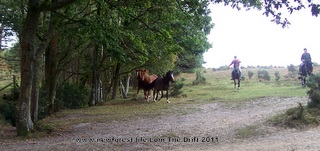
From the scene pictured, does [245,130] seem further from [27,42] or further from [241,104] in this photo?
[27,42]

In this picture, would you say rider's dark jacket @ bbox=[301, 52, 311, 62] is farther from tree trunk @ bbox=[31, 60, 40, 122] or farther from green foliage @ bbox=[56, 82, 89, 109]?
tree trunk @ bbox=[31, 60, 40, 122]

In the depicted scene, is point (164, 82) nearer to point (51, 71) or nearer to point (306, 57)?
point (51, 71)

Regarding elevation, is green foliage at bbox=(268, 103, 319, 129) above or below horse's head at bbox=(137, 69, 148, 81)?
below

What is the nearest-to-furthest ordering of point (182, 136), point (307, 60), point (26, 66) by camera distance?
1. point (182, 136)
2. point (26, 66)
3. point (307, 60)

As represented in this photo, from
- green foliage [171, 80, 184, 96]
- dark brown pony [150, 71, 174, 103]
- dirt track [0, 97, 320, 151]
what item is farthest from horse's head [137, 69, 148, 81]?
dirt track [0, 97, 320, 151]

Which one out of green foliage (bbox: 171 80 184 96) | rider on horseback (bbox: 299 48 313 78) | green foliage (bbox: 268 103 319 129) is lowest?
green foliage (bbox: 268 103 319 129)

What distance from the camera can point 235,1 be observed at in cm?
834

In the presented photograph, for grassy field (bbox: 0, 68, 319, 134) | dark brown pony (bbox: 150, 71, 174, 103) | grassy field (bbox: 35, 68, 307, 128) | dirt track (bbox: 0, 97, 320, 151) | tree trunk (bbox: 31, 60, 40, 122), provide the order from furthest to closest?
dark brown pony (bbox: 150, 71, 174, 103) → grassy field (bbox: 35, 68, 307, 128) → grassy field (bbox: 0, 68, 319, 134) → tree trunk (bbox: 31, 60, 40, 122) → dirt track (bbox: 0, 97, 320, 151)

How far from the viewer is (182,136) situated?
8.49 meters

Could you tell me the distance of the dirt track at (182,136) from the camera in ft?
24.6

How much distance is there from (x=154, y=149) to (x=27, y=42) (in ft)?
15.4

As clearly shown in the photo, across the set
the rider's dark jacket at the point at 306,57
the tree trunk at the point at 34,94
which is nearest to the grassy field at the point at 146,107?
the tree trunk at the point at 34,94

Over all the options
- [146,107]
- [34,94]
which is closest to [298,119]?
[146,107]

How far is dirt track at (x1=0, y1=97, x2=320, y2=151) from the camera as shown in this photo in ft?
24.6
